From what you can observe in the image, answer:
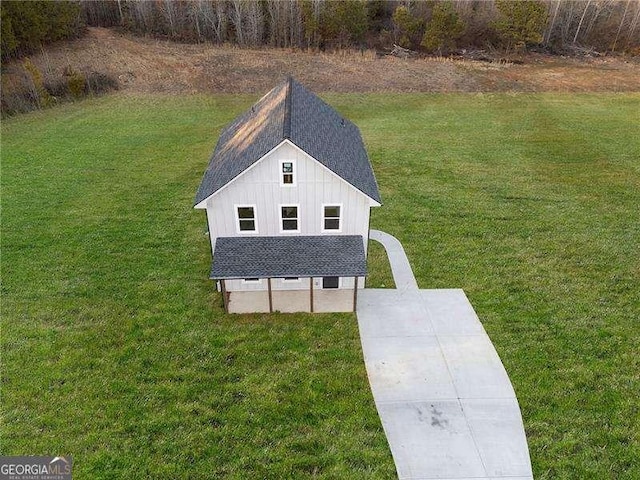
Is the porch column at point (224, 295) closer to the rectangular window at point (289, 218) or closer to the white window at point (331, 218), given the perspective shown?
the rectangular window at point (289, 218)

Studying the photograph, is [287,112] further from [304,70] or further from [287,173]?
[304,70]

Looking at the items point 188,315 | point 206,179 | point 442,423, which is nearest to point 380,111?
point 206,179

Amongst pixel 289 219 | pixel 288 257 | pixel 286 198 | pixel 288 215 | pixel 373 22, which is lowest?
pixel 288 257

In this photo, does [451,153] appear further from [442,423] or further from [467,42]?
[467,42]

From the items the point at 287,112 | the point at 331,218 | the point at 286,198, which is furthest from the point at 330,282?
the point at 287,112

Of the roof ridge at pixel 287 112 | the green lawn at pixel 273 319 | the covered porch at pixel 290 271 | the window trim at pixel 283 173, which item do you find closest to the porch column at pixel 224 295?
the covered porch at pixel 290 271

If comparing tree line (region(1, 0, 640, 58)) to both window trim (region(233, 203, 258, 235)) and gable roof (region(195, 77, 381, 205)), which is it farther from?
window trim (region(233, 203, 258, 235))

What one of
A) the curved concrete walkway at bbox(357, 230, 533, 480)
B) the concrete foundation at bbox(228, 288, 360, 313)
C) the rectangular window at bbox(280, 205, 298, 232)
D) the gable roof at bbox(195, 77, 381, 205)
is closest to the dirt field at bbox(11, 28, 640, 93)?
the gable roof at bbox(195, 77, 381, 205)
